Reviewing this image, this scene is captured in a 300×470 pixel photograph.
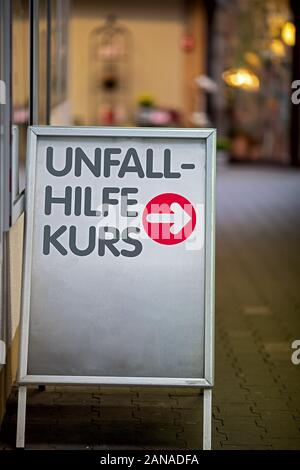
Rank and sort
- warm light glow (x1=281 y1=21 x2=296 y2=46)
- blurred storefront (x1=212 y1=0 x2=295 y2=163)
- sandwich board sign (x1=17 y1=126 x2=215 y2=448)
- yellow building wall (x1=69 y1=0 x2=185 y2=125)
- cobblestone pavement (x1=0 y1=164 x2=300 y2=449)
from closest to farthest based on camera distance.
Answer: sandwich board sign (x1=17 y1=126 x2=215 y2=448)
cobblestone pavement (x1=0 y1=164 x2=300 y2=449)
warm light glow (x1=281 y1=21 x2=296 y2=46)
blurred storefront (x1=212 y1=0 x2=295 y2=163)
yellow building wall (x1=69 y1=0 x2=185 y2=125)

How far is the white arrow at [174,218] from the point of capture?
4375 millimetres

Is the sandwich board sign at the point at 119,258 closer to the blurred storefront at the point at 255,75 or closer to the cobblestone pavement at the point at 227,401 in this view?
the cobblestone pavement at the point at 227,401

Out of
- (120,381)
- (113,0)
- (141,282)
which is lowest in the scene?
(120,381)

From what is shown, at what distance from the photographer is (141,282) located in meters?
4.38

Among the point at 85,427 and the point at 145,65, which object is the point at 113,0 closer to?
the point at 145,65

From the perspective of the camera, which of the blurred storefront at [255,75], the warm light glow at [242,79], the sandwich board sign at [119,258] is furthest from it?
the blurred storefront at [255,75]

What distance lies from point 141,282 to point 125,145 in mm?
576

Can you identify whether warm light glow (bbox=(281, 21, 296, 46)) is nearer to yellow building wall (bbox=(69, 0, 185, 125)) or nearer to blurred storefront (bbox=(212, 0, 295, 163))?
blurred storefront (bbox=(212, 0, 295, 163))

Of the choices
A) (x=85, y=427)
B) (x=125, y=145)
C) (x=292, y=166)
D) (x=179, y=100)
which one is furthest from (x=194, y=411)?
(x=179, y=100)

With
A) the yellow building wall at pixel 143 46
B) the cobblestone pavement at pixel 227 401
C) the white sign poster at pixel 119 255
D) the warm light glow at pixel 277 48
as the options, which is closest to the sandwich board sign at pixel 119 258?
the white sign poster at pixel 119 255

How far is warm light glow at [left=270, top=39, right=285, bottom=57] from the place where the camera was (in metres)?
17.9

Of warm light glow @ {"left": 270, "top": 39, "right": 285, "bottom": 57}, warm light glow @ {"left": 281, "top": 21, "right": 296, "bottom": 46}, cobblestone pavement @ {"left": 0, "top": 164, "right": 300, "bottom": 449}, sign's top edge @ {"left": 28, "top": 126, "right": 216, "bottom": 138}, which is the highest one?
warm light glow @ {"left": 281, "top": 21, "right": 296, "bottom": 46}

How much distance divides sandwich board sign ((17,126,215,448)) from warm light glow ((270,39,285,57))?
13.9 metres

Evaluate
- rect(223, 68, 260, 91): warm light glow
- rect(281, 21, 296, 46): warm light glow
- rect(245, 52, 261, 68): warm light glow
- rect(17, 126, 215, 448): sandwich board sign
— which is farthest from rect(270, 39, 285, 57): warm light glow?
rect(17, 126, 215, 448): sandwich board sign
